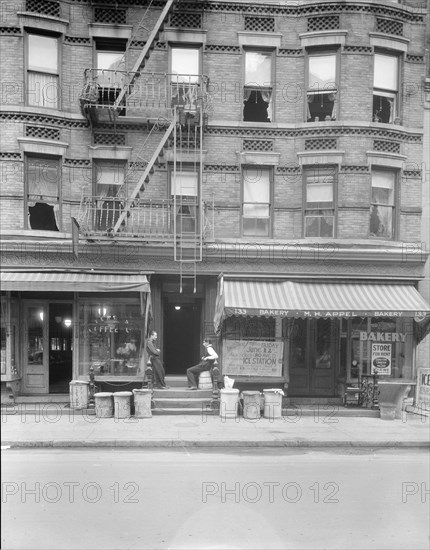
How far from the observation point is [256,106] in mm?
16234

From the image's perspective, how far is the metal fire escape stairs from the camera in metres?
14.9

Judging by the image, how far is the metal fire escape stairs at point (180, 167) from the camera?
14.9m

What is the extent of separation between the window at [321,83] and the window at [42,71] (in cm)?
730

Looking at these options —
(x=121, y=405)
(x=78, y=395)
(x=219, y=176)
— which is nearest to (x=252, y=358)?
(x=121, y=405)

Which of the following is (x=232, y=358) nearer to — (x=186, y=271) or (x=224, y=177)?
(x=186, y=271)

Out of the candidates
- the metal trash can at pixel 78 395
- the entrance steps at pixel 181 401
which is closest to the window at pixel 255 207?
the entrance steps at pixel 181 401

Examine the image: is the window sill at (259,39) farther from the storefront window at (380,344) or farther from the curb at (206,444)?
the curb at (206,444)

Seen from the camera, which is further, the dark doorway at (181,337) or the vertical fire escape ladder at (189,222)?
the dark doorway at (181,337)

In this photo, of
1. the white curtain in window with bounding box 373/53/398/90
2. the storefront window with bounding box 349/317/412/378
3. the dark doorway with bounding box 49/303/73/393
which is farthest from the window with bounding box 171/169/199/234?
the white curtain in window with bounding box 373/53/398/90

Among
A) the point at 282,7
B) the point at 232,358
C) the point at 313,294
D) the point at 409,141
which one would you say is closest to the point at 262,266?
the point at 313,294

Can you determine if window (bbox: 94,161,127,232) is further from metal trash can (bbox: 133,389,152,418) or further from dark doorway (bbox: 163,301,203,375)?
metal trash can (bbox: 133,389,152,418)

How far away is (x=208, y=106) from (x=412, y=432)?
1022cm

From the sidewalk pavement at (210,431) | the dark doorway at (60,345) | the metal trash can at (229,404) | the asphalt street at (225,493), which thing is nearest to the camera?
the asphalt street at (225,493)

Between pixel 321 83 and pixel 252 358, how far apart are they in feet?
27.1
